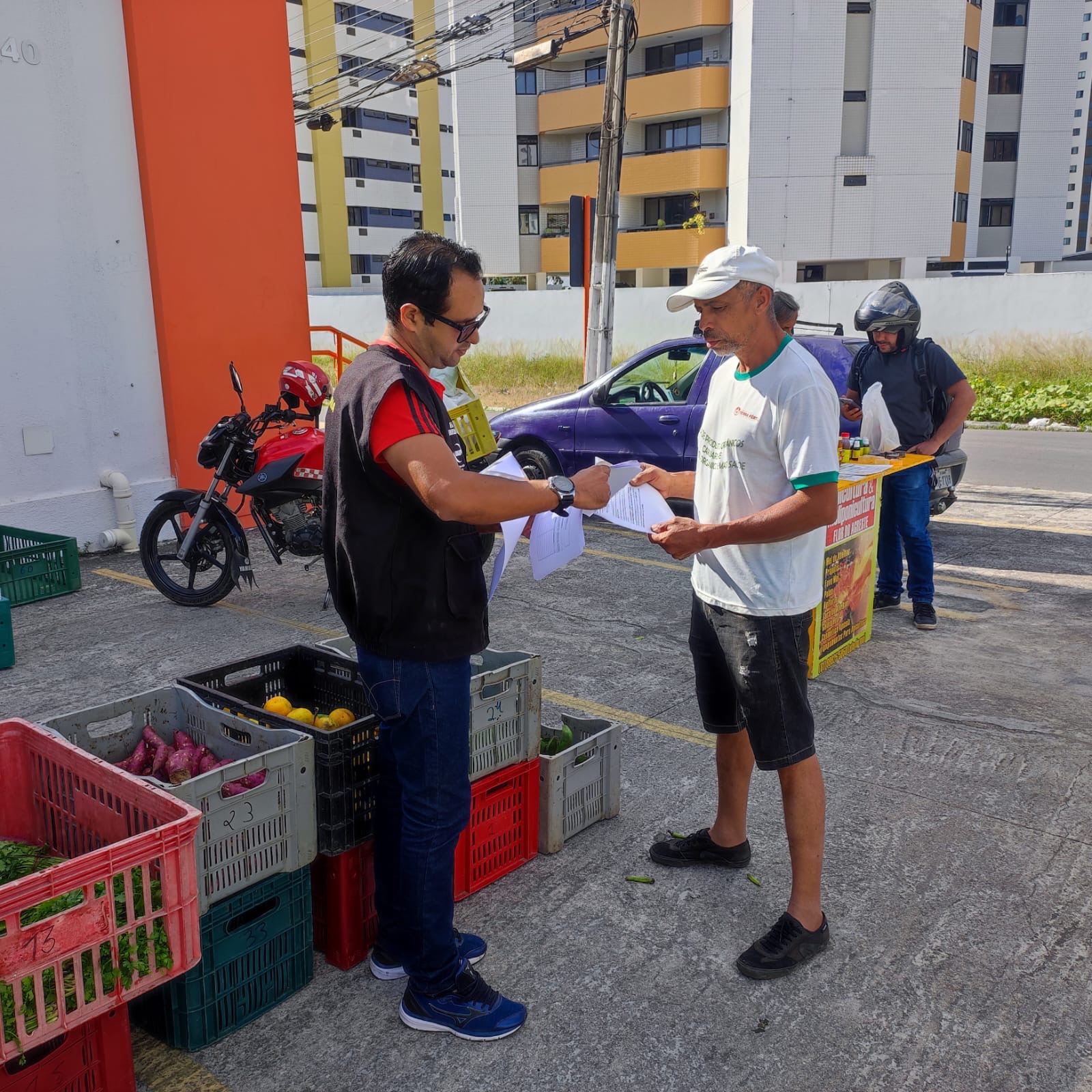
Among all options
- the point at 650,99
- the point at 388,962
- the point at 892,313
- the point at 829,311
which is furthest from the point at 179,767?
the point at 650,99

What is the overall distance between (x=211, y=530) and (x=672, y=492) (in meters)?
4.31

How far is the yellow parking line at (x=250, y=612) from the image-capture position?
244 inches

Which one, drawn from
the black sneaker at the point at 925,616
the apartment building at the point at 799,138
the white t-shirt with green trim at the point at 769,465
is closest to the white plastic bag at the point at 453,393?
the black sneaker at the point at 925,616

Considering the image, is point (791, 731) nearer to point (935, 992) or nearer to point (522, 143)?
point (935, 992)

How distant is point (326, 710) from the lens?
3.47 metres

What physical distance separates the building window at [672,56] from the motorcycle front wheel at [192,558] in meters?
33.7

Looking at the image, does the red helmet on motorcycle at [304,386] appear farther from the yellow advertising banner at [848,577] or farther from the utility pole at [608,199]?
the utility pole at [608,199]

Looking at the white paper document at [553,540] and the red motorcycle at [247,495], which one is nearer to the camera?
the white paper document at [553,540]

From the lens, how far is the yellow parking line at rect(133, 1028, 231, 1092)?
8.11ft

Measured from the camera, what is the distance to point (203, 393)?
8.62m

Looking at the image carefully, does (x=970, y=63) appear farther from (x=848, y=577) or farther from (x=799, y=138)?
(x=848, y=577)

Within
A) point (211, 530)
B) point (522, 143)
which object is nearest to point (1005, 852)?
point (211, 530)

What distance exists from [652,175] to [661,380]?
29.8 meters

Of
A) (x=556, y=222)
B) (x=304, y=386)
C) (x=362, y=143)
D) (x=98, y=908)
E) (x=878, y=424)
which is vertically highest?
(x=362, y=143)
